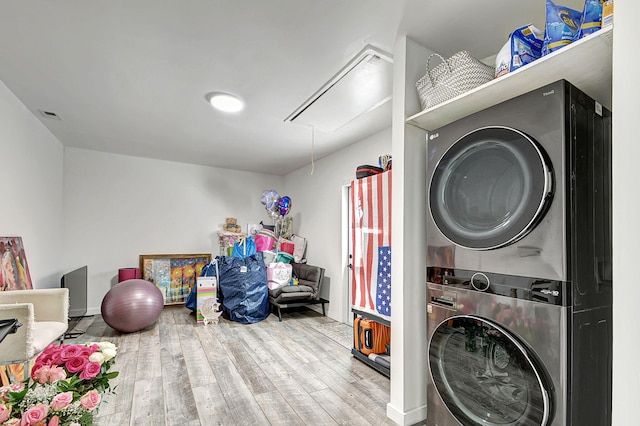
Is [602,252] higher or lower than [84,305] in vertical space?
higher

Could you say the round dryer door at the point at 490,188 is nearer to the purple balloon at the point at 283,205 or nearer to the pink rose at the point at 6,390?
the pink rose at the point at 6,390

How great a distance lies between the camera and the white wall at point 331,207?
13.3 feet

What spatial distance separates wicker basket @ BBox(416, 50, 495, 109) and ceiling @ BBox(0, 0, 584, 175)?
12.8 inches

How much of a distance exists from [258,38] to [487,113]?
1.53m

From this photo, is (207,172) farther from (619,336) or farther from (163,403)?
(619,336)

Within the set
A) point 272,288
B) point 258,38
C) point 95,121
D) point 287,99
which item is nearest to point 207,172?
point 95,121

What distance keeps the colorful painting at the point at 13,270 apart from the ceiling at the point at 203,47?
4.69 ft

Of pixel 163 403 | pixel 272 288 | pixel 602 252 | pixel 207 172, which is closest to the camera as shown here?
pixel 602 252

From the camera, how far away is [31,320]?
1927mm

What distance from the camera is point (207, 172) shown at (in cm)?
561

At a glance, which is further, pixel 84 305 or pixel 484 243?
pixel 84 305

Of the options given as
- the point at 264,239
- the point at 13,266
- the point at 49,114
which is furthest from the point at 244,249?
the point at 49,114

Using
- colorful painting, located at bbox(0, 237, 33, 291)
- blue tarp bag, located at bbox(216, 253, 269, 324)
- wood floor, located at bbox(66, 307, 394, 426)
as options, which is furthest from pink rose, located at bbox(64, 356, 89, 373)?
blue tarp bag, located at bbox(216, 253, 269, 324)

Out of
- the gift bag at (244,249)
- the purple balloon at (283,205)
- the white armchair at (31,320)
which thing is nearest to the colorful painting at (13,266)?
the white armchair at (31,320)
